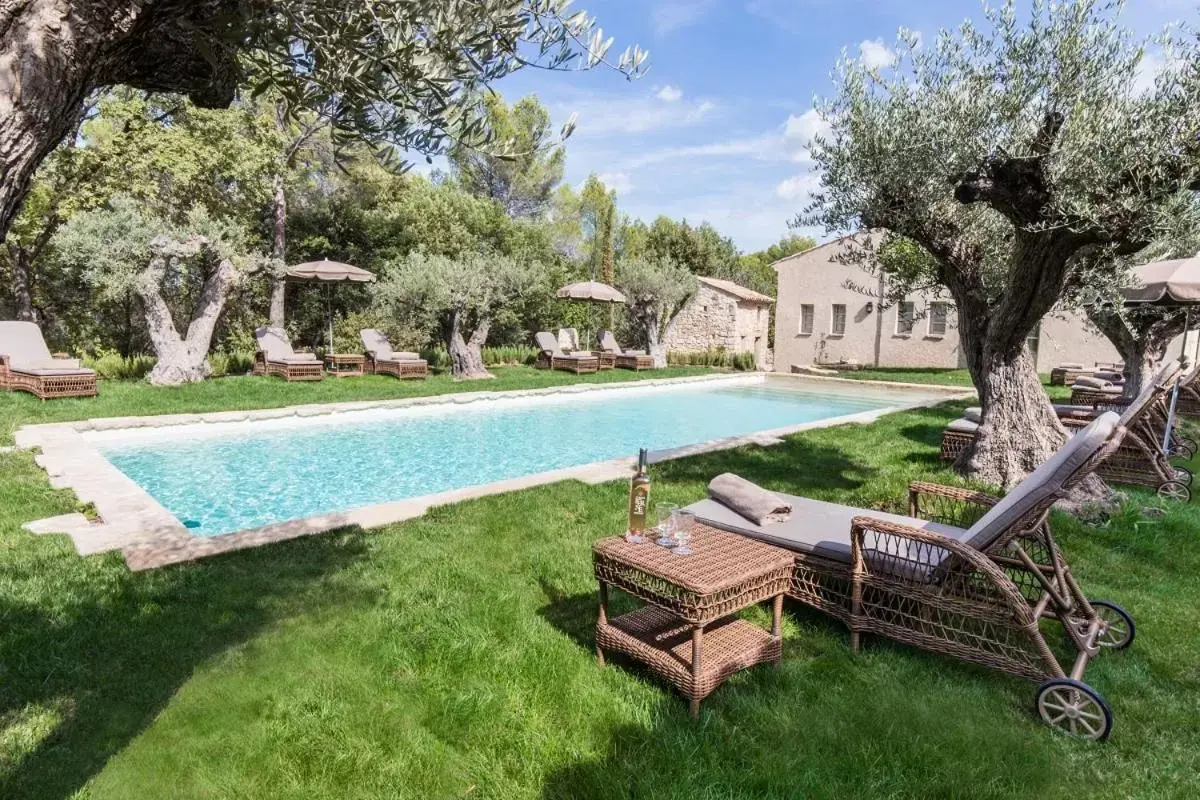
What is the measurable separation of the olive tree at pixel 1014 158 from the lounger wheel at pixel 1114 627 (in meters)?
2.79

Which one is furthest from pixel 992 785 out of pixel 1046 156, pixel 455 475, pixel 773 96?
pixel 773 96

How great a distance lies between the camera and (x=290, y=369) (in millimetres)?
14422

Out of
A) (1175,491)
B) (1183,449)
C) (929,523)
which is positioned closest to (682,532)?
(929,523)

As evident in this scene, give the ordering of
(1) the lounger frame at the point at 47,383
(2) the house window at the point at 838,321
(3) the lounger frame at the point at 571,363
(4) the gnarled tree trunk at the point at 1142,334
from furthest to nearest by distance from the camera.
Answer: (2) the house window at the point at 838,321 < (3) the lounger frame at the point at 571,363 < (4) the gnarled tree trunk at the point at 1142,334 < (1) the lounger frame at the point at 47,383

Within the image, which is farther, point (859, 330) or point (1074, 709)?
point (859, 330)

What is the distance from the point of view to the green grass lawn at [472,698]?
8.21 feet

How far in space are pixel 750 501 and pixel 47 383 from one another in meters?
11.9

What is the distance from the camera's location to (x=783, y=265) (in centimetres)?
2500

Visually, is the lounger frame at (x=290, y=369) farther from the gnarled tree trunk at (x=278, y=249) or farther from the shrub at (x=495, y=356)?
the shrub at (x=495, y=356)

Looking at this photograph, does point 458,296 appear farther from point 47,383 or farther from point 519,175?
point 519,175

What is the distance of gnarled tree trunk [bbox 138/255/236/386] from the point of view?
12.6 meters

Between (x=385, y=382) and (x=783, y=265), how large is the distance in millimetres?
16307

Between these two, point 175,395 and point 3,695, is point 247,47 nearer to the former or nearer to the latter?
point 3,695

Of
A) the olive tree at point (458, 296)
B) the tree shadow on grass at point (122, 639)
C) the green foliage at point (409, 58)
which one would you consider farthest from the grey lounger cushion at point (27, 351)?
the green foliage at point (409, 58)
